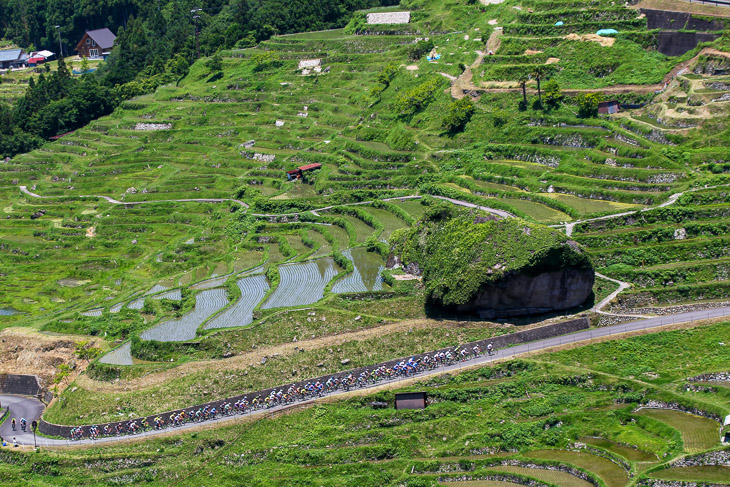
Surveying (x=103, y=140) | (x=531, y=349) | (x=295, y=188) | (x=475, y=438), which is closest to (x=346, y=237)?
(x=295, y=188)

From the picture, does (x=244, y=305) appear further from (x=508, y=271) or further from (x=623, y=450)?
(x=623, y=450)

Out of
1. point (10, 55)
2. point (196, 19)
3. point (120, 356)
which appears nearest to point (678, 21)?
point (120, 356)

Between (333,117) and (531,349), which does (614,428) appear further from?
(333,117)

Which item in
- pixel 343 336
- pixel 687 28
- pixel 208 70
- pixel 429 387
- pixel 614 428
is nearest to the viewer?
pixel 614 428

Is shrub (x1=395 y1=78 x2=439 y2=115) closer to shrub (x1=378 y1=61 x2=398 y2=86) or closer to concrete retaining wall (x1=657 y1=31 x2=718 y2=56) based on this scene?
shrub (x1=378 y1=61 x2=398 y2=86)

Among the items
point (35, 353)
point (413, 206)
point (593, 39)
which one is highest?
point (593, 39)

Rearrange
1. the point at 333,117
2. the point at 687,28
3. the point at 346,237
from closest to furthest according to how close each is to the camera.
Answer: the point at 346,237
the point at 687,28
the point at 333,117

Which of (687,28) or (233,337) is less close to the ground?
(687,28)
